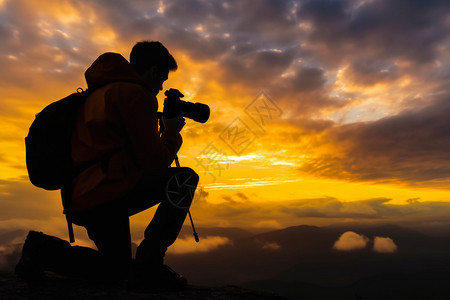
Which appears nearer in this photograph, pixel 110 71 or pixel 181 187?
pixel 110 71

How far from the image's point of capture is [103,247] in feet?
12.2

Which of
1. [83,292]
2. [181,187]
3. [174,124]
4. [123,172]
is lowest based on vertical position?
[83,292]

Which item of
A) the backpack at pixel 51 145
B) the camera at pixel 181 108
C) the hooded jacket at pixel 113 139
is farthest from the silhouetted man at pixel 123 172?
the camera at pixel 181 108

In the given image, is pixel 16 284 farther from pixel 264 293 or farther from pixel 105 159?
pixel 264 293

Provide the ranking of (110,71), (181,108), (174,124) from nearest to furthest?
1. (110,71)
2. (174,124)
3. (181,108)

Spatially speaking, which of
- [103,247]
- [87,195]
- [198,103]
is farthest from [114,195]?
[198,103]

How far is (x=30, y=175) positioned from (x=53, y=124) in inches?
23.9

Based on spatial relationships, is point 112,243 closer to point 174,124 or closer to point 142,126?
point 142,126

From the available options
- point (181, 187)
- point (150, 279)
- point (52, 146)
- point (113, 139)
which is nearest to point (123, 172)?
point (113, 139)

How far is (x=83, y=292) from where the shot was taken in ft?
11.3

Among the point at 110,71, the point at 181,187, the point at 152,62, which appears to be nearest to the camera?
the point at 110,71

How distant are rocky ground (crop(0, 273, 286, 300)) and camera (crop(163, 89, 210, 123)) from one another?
2216mm

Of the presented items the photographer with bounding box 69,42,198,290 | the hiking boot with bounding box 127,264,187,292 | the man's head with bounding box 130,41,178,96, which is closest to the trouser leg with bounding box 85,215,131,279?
the photographer with bounding box 69,42,198,290

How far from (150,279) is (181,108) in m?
2.19
